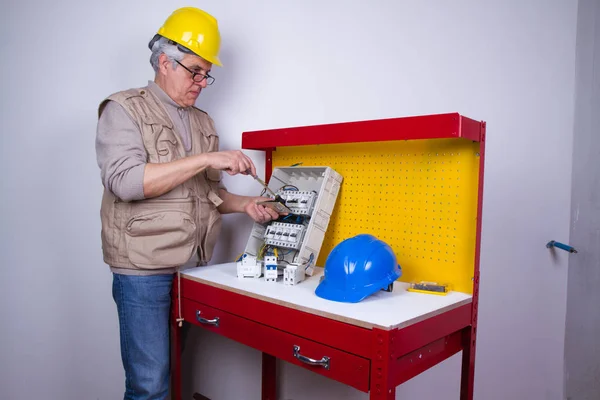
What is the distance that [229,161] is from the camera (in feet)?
4.88

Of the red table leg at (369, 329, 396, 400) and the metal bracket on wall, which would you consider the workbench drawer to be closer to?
the red table leg at (369, 329, 396, 400)

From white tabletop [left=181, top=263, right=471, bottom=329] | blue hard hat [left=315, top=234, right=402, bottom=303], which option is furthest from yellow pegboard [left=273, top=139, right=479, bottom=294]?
blue hard hat [left=315, top=234, right=402, bottom=303]

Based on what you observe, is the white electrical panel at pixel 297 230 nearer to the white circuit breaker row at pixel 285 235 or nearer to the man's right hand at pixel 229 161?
the white circuit breaker row at pixel 285 235

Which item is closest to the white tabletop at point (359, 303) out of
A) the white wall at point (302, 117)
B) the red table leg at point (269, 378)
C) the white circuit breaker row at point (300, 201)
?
the white circuit breaker row at point (300, 201)

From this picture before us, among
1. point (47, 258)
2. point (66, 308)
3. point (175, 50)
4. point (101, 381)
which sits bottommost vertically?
point (101, 381)

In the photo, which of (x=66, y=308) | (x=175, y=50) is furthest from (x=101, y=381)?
(x=175, y=50)

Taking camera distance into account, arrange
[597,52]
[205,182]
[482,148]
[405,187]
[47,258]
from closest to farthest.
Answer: [482,148] < [405,187] < [205,182] < [597,52] < [47,258]

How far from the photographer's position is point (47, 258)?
6.82 feet

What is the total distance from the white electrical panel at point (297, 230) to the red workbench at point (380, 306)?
6 centimetres

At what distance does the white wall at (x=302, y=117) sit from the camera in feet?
A: 6.33

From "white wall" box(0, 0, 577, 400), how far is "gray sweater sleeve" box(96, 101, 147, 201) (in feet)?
2.37

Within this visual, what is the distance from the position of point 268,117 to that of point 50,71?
1023 mm

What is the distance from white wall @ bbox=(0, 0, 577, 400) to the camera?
1.93 meters

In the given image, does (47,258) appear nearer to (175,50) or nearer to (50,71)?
(50,71)
